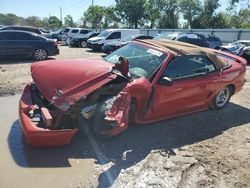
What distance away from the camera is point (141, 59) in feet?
19.5

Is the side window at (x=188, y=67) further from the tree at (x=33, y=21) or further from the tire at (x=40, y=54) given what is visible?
the tree at (x=33, y=21)

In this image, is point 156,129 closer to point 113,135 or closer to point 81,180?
point 113,135

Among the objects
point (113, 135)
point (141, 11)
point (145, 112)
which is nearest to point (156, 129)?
point (145, 112)

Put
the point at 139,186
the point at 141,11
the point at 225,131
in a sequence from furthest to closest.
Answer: the point at 141,11
the point at 225,131
the point at 139,186

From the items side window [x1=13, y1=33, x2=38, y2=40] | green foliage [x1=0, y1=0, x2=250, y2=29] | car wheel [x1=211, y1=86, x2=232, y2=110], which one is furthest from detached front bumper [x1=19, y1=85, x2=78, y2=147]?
green foliage [x1=0, y1=0, x2=250, y2=29]

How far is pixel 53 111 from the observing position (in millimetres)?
4895

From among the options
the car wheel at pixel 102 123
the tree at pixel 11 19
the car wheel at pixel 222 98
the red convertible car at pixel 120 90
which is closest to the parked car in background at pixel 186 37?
the car wheel at pixel 222 98

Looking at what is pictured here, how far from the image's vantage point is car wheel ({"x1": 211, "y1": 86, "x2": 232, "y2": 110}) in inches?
272

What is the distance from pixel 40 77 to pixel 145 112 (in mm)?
1863

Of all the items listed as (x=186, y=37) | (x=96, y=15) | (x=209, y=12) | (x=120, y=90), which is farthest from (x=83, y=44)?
(x=96, y=15)

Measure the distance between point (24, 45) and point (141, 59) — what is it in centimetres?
967

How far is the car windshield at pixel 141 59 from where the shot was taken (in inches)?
221

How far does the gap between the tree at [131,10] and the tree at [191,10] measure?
689cm

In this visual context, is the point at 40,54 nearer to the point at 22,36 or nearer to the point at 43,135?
the point at 22,36
